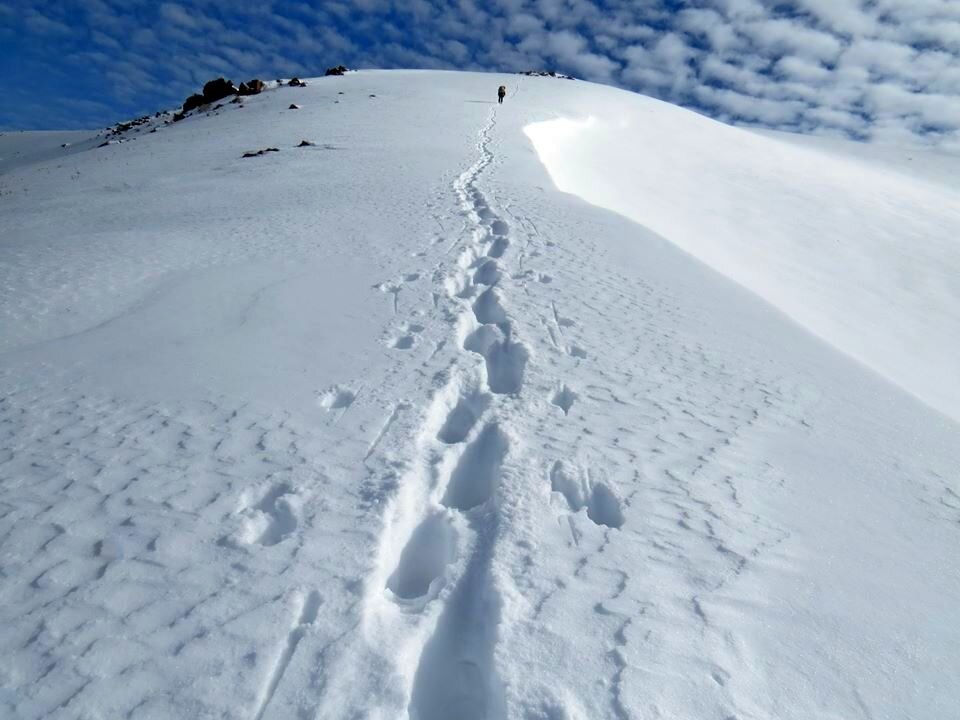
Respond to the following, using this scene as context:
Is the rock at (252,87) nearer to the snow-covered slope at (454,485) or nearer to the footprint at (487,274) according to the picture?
the snow-covered slope at (454,485)

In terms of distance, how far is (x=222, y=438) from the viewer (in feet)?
13.6

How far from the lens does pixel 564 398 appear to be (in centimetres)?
504

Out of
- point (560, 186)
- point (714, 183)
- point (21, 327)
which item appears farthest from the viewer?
point (714, 183)

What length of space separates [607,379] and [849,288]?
900 centimetres

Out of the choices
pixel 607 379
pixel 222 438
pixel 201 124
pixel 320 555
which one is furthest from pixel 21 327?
pixel 201 124

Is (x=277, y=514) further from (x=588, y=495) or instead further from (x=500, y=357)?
(x=500, y=357)

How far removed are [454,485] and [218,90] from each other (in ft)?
125

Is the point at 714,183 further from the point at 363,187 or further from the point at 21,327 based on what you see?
the point at 21,327

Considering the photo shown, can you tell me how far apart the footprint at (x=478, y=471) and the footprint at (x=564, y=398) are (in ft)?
2.39

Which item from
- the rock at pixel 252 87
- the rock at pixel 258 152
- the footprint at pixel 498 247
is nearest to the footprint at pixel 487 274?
the footprint at pixel 498 247

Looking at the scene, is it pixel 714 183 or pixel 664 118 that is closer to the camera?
pixel 714 183

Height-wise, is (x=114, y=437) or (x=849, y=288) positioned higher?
(x=114, y=437)

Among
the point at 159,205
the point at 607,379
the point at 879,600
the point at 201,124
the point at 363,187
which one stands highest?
the point at 879,600

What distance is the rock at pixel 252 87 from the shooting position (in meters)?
33.2
